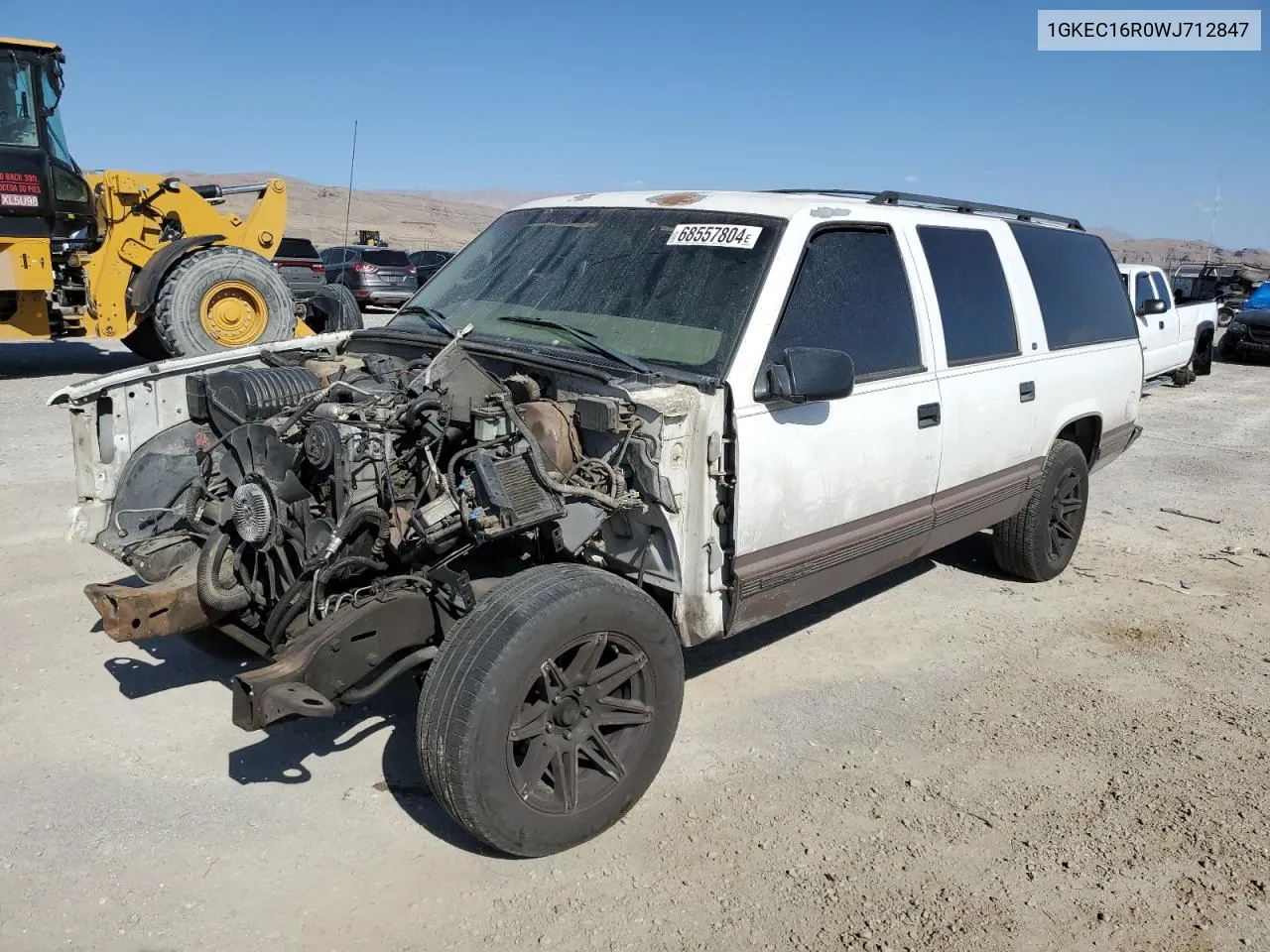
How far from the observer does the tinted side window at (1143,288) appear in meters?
13.4

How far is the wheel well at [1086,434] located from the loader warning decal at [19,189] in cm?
1061

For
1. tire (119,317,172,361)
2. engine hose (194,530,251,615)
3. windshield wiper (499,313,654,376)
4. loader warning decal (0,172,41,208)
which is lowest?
engine hose (194,530,251,615)

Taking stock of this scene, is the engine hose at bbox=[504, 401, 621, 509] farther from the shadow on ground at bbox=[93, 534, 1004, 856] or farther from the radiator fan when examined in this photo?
the shadow on ground at bbox=[93, 534, 1004, 856]

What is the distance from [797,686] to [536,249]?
2.31 meters

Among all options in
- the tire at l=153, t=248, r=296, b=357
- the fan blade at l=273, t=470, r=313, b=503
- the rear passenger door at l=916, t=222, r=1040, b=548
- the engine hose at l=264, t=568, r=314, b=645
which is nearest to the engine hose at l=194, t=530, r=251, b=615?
the engine hose at l=264, t=568, r=314, b=645

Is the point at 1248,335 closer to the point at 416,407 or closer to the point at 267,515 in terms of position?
the point at 416,407

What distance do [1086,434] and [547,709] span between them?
13.9ft

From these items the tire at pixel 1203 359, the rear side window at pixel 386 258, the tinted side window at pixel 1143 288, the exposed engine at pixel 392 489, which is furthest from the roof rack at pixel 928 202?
the rear side window at pixel 386 258

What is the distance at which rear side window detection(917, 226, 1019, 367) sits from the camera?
14.7 ft

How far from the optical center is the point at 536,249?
4488mm

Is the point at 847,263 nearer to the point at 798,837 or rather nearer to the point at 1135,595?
the point at 798,837

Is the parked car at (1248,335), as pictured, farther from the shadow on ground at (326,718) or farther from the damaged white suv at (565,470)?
the shadow on ground at (326,718)

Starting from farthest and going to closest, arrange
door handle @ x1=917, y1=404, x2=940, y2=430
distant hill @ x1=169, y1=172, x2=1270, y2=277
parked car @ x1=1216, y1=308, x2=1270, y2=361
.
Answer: distant hill @ x1=169, y1=172, x2=1270, y2=277
parked car @ x1=1216, y1=308, x2=1270, y2=361
door handle @ x1=917, y1=404, x2=940, y2=430

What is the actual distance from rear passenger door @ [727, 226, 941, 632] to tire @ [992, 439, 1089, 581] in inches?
53.7
